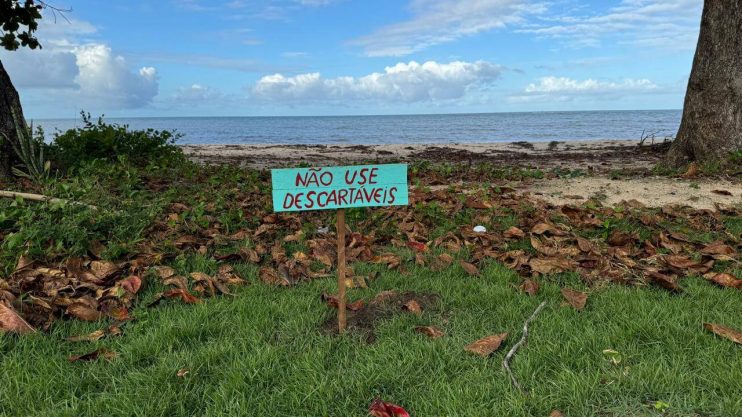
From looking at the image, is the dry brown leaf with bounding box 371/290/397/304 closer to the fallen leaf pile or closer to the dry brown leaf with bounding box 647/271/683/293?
the fallen leaf pile

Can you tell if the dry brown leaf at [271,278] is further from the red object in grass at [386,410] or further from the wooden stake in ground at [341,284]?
the red object in grass at [386,410]

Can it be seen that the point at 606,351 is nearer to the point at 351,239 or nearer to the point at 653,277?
the point at 653,277

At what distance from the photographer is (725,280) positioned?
3.54 m

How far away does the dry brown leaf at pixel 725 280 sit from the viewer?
138 inches

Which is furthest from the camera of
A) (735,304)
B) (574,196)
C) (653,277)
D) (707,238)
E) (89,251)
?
(574,196)

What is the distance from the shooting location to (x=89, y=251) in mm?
3975

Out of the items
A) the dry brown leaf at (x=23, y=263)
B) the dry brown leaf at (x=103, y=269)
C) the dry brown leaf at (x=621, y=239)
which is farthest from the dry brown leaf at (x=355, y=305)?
the dry brown leaf at (x=621, y=239)

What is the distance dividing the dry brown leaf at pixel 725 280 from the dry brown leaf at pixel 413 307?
219 cm

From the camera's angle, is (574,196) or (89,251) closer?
(89,251)

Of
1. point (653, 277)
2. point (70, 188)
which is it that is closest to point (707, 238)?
point (653, 277)

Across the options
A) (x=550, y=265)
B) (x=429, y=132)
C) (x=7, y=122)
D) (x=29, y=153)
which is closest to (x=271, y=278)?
(x=550, y=265)

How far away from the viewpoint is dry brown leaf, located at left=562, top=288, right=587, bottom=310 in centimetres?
318

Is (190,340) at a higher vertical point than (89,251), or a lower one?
lower

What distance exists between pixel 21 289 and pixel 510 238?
3.88 metres
